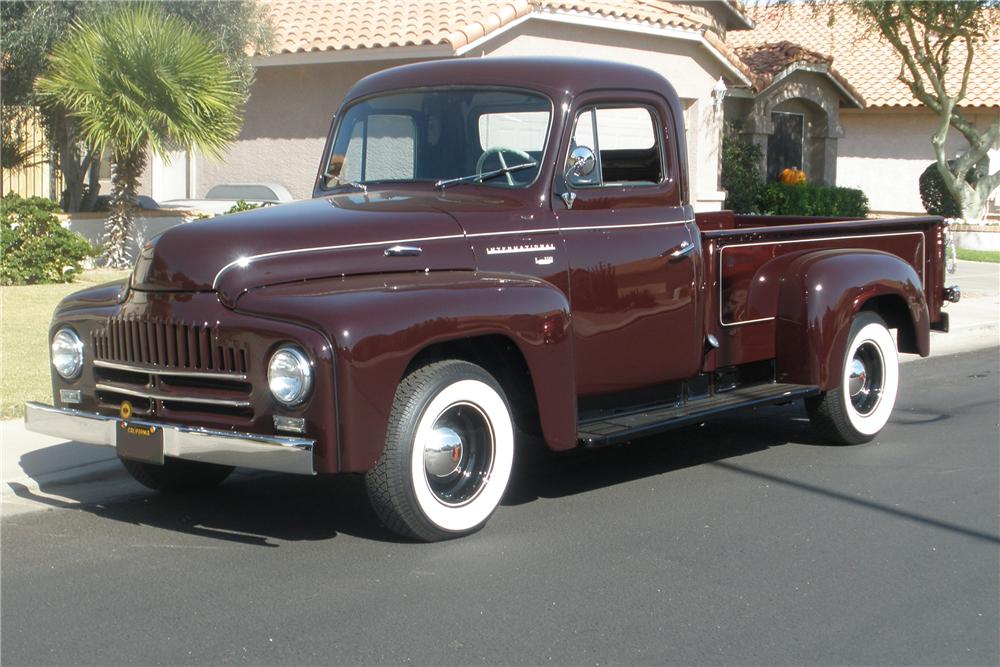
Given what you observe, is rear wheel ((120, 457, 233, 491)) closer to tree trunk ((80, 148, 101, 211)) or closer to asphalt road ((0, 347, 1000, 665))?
asphalt road ((0, 347, 1000, 665))

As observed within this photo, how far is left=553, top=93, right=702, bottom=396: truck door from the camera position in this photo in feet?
20.4

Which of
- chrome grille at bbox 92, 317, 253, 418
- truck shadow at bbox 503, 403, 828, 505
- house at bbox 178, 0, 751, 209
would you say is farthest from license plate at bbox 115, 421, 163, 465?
house at bbox 178, 0, 751, 209

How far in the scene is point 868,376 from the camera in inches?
310

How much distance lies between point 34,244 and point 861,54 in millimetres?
25524

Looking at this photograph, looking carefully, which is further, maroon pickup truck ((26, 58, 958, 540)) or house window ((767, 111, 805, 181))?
house window ((767, 111, 805, 181))

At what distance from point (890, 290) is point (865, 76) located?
88.8 feet

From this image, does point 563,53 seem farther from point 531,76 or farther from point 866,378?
point 531,76

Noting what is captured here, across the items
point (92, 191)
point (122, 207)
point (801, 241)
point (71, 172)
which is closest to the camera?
point (801, 241)

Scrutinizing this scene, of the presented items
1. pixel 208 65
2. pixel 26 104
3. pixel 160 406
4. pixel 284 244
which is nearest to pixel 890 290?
pixel 284 244

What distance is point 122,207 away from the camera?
16.7 metres

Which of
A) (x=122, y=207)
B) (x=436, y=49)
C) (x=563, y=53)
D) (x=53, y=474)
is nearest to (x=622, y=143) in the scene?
(x=53, y=474)

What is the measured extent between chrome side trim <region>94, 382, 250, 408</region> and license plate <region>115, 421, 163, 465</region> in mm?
139

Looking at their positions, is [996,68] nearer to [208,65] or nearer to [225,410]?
[208,65]

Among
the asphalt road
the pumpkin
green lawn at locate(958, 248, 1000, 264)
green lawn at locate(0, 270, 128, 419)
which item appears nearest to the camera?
the asphalt road
